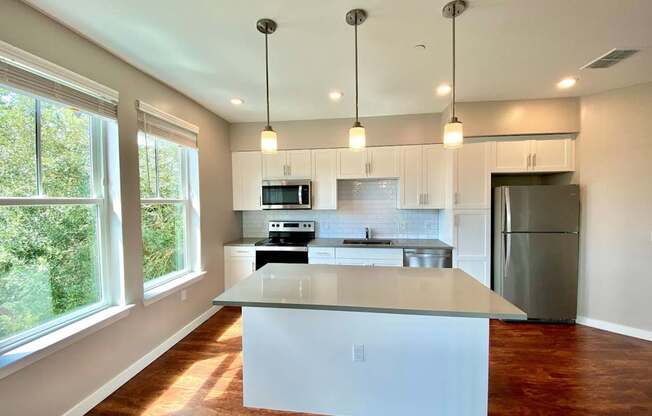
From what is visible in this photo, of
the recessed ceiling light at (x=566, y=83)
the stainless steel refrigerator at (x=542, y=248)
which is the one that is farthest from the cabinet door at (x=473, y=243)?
the recessed ceiling light at (x=566, y=83)

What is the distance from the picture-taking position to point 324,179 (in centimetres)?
396

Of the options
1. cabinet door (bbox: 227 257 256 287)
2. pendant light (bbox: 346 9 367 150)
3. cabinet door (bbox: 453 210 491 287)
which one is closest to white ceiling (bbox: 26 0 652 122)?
pendant light (bbox: 346 9 367 150)

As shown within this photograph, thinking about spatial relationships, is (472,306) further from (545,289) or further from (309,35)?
(545,289)

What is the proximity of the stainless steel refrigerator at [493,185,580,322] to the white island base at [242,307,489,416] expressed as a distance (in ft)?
6.49

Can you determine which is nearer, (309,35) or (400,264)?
(309,35)

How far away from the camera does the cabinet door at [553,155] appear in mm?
3246

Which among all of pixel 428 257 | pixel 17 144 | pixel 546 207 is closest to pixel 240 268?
pixel 428 257

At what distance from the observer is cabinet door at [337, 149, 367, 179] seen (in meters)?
3.86

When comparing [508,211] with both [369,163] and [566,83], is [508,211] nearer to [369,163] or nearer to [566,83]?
[566,83]

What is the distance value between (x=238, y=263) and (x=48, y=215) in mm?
2261

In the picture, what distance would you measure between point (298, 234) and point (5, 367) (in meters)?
3.10

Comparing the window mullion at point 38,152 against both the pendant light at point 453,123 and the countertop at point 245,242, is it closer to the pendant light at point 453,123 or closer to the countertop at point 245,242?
the countertop at point 245,242

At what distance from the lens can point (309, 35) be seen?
1.95 metres

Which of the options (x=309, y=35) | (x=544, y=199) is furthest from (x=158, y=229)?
(x=544, y=199)
